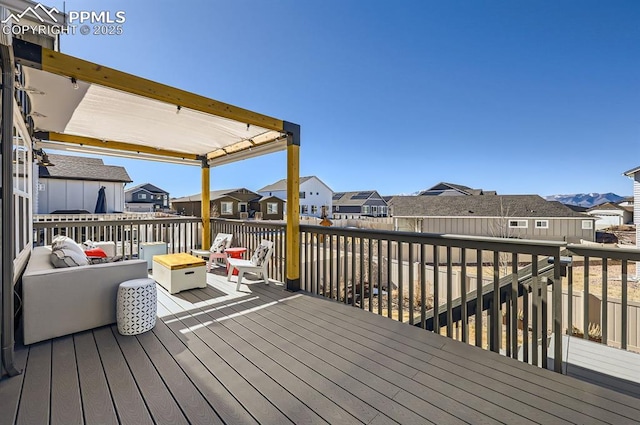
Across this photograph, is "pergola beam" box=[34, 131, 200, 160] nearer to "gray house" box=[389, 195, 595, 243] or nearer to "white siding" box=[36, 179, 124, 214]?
"white siding" box=[36, 179, 124, 214]

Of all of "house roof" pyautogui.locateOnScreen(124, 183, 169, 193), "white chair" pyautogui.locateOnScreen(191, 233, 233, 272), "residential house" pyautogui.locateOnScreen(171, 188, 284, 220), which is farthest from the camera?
"house roof" pyautogui.locateOnScreen(124, 183, 169, 193)

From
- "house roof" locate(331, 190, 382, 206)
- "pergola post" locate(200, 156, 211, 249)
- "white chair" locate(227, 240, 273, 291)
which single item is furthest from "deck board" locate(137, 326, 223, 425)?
"house roof" locate(331, 190, 382, 206)

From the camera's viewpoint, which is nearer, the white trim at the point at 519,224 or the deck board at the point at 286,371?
the deck board at the point at 286,371

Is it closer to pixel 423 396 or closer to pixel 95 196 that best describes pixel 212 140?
pixel 423 396

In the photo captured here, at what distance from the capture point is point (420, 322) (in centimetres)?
312

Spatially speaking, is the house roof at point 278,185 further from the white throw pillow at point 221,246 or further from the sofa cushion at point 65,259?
the sofa cushion at point 65,259

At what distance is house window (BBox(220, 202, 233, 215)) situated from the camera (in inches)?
1018

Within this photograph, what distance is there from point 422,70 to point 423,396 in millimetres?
10964

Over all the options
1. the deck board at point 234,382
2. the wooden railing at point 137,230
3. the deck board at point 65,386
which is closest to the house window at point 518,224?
the wooden railing at point 137,230

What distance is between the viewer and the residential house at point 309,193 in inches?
1351

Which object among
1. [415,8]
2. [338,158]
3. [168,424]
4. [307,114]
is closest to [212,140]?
[168,424]

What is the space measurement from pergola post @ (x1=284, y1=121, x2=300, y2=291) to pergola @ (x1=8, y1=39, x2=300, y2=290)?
0.05 feet

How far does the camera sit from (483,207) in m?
18.3

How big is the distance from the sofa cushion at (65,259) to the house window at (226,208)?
2386 cm
